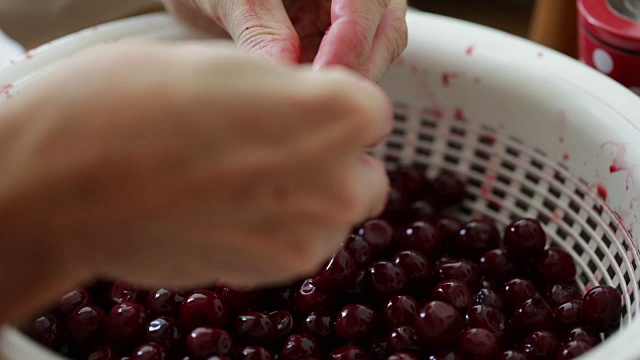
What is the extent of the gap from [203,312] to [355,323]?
142 millimetres

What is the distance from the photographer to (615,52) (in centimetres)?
79

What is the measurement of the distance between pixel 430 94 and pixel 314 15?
177 millimetres

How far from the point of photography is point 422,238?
0.77m

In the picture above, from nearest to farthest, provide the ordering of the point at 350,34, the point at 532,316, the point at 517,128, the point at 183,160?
1. the point at 183,160
2. the point at 350,34
3. the point at 532,316
4. the point at 517,128

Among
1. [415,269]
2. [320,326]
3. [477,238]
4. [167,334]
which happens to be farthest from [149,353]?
[477,238]

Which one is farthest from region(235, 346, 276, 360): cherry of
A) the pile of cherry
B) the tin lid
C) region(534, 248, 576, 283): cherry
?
the tin lid

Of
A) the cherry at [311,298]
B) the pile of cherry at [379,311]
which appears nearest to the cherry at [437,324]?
the pile of cherry at [379,311]

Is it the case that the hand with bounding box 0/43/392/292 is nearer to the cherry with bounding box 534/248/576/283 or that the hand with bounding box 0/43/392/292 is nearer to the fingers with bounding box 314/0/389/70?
the fingers with bounding box 314/0/389/70

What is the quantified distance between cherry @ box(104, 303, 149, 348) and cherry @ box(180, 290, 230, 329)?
1.6 inches

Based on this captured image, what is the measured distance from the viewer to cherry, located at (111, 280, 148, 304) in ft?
2.38

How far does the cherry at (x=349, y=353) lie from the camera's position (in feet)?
2.11

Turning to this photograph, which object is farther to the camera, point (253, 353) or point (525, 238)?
point (525, 238)

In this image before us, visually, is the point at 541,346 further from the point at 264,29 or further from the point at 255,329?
the point at 264,29

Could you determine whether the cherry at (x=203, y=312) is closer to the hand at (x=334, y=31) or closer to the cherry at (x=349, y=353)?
the cherry at (x=349, y=353)
